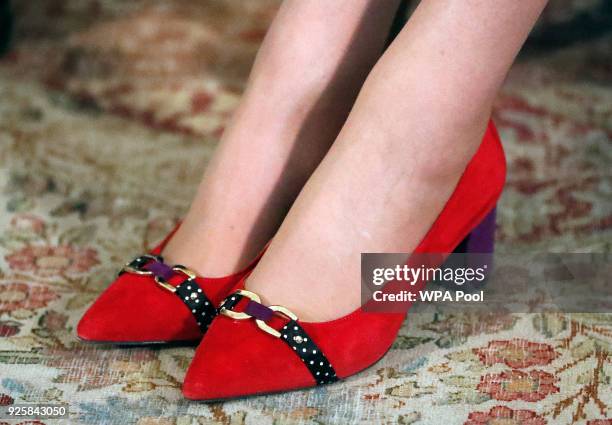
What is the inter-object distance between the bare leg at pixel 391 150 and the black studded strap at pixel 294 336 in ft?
0.05

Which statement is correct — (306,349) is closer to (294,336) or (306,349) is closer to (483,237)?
(294,336)

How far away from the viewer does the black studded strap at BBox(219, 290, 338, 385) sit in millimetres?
681

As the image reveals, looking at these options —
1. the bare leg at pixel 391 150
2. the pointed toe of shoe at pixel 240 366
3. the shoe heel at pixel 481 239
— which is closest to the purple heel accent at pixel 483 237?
the shoe heel at pixel 481 239

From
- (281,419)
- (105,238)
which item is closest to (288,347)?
(281,419)

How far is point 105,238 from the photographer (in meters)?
0.97

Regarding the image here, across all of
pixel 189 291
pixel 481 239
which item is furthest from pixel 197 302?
pixel 481 239

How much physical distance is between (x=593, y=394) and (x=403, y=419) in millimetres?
147

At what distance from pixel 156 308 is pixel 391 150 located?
0.76ft

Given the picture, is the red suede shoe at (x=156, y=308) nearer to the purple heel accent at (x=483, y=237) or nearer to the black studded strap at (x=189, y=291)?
the black studded strap at (x=189, y=291)

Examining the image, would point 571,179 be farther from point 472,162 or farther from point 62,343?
point 62,343

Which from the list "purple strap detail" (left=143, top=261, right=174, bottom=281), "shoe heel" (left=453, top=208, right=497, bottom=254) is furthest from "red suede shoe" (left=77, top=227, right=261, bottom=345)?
"shoe heel" (left=453, top=208, right=497, bottom=254)

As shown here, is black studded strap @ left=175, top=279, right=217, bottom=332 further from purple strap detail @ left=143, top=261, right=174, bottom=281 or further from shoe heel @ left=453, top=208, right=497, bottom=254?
shoe heel @ left=453, top=208, right=497, bottom=254

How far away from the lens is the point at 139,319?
737 mm

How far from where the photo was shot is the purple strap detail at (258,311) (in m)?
0.68
